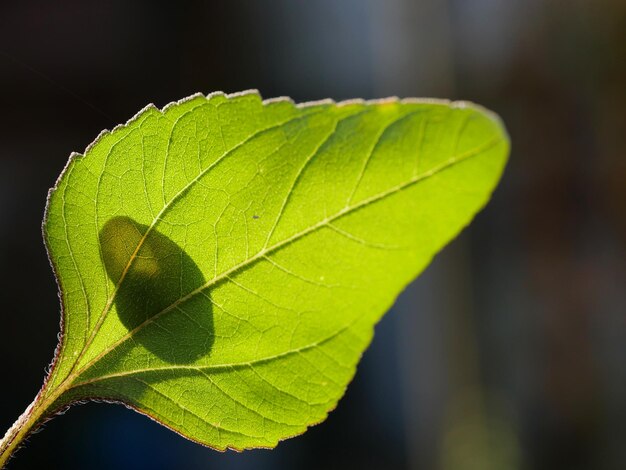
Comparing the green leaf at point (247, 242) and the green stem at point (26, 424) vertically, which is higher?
the green leaf at point (247, 242)

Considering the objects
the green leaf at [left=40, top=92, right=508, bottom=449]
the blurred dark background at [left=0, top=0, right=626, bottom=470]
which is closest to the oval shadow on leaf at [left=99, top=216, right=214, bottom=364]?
the green leaf at [left=40, top=92, right=508, bottom=449]

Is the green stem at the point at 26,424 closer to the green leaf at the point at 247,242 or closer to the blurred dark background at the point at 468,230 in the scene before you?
the green leaf at the point at 247,242

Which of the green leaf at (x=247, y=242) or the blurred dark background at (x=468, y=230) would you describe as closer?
the green leaf at (x=247, y=242)

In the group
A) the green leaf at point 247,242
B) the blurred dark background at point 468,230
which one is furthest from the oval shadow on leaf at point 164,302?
the blurred dark background at point 468,230

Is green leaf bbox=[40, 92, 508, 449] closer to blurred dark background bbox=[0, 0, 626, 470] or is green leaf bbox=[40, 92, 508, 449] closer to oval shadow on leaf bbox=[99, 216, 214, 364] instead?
oval shadow on leaf bbox=[99, 216, 214, 364]

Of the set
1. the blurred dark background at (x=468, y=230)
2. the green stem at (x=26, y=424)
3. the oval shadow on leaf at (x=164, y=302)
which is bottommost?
the blurred dark background at (x=468, y=230)

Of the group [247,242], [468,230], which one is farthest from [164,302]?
[468,230]
